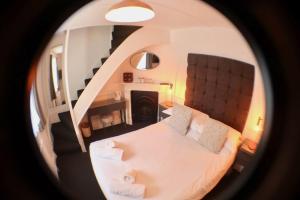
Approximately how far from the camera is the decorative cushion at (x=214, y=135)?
1.20m

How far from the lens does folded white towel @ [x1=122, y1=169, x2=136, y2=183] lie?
1.47 meters

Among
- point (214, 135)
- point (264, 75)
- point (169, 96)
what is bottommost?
point (214, 135)

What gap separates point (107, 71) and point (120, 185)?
3.00 ft

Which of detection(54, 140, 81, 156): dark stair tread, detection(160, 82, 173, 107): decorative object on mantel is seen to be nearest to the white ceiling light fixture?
detection(160, 82, 173, 107): decorative object on mantel

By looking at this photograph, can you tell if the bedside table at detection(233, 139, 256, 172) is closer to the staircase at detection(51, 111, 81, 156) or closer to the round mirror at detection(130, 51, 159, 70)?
the staircase at detection(51, 111, 81, 156)

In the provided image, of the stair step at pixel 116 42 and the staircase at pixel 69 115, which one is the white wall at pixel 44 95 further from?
the stair step at pixel 116 42

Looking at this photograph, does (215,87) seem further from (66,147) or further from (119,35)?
(66,147)

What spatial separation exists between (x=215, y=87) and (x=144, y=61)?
0.53 m

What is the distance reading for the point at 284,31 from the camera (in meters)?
0.24

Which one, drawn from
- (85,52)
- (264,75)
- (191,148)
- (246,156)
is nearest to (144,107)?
(85,52)

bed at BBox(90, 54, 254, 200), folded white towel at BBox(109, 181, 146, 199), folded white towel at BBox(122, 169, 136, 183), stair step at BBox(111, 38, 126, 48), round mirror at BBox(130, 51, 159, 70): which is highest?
stair step at BBox(111, 38, 126, 48)

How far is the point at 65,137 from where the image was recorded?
1002mm

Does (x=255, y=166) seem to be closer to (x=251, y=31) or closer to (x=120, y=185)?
(x=251, y=31)

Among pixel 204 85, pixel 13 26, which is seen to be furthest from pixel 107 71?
pixel 13 26
